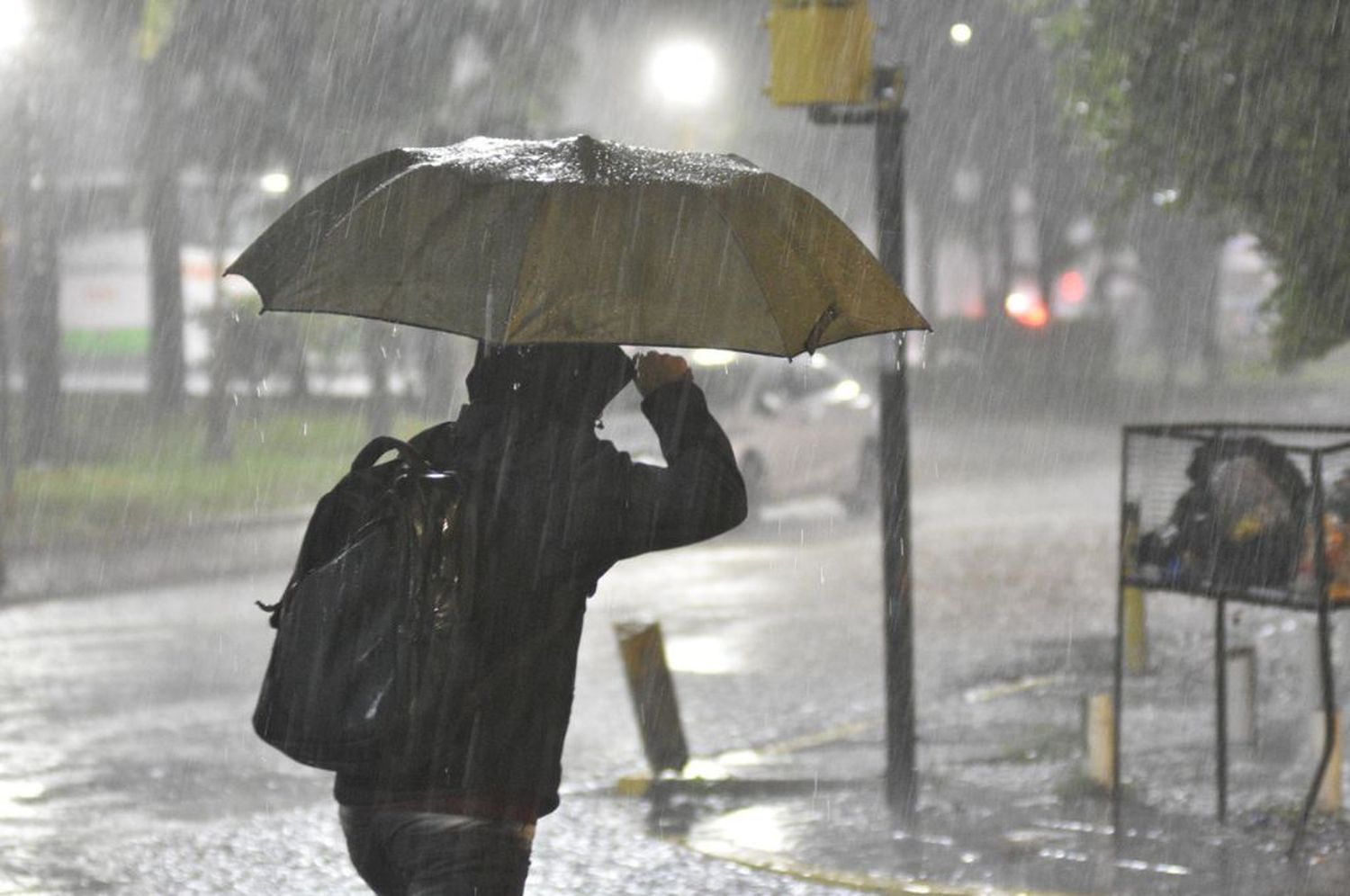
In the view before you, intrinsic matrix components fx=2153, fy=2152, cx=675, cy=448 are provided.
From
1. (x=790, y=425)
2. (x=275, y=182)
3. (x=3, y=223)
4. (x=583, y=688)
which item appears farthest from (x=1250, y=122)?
(x=275, y=182)

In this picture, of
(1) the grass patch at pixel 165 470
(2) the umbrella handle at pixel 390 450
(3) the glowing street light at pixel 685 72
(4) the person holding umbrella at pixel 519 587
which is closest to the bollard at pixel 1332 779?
(4) the person holding umbrella at pixel 519 587

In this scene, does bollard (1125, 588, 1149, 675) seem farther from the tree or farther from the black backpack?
the black backpack

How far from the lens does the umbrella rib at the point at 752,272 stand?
389cm

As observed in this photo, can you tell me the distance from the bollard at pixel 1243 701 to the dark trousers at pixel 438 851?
5.42 metres

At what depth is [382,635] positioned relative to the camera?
3.37 meters

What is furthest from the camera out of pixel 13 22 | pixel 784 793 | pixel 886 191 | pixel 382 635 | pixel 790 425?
pixel 790 425

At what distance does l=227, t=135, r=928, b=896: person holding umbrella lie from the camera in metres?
3.56

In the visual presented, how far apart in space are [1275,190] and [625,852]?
14.9ft

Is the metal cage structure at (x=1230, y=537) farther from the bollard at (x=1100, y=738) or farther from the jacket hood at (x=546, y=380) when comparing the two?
the jacket hood at (x=546, y=380)

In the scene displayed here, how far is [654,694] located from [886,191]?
221cm

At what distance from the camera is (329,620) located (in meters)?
3.36

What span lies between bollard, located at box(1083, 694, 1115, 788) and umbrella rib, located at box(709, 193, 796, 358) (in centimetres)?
419

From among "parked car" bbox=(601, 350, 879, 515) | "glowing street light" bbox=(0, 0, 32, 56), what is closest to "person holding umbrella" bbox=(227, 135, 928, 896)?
"parked car" bbox=(601, 350, 879, 515)

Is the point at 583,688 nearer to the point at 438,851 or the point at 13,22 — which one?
the point at 438,851
